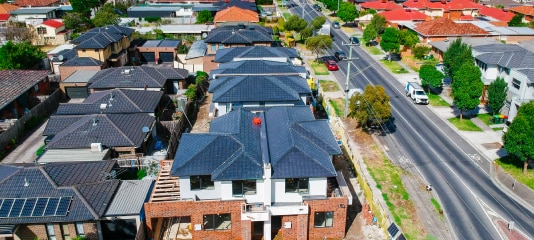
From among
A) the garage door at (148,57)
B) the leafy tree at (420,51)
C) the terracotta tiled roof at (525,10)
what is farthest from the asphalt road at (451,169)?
the terracotta tiled roof at (525,10)

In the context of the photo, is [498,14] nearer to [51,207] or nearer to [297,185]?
[297,185]

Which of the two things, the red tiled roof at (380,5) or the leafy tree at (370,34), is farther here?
the red tiled roof at (380,5)

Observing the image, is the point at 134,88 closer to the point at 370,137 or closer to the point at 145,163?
the point at 145,163

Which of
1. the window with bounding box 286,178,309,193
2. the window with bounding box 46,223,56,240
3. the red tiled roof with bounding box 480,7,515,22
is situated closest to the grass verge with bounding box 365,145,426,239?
the window with bounding box 286,178,309,193

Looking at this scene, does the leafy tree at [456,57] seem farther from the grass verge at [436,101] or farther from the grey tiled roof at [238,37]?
the grey tiled roof at [238,37]

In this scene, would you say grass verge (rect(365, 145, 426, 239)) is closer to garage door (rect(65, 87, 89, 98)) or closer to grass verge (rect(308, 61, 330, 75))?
grass verge (rect(308, 61, 330, 75))

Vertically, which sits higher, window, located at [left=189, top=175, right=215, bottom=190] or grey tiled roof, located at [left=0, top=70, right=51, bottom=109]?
grey tiled roof, located at [left=0, top=70, right=51, bottom=109]
